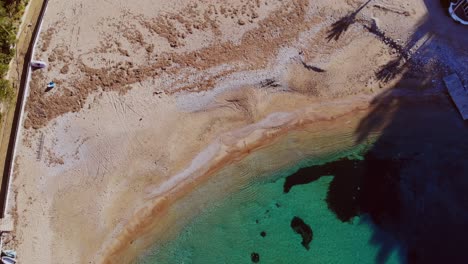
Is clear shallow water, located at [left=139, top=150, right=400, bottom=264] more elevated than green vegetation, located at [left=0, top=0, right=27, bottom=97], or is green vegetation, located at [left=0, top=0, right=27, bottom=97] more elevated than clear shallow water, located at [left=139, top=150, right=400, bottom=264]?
green vegetation, located at [left=0, top=0, right=27, bottom=97]

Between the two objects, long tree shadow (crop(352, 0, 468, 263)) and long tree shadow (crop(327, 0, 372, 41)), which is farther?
long tree shadow (crop(327, 0, 372, 41))

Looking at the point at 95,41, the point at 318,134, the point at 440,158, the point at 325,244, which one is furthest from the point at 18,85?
the point at 440,158

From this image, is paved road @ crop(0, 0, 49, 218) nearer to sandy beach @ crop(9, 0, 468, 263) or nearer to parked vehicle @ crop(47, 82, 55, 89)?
sandy beach @ crop(9, 0, 468, 263)

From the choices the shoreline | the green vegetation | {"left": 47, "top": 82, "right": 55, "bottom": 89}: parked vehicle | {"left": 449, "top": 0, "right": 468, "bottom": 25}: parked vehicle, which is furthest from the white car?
{"left": 449, "top": 0, "right": 468, "bottom": 25}: parked vehicle

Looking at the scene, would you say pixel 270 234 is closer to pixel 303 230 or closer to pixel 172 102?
pixel 303 230

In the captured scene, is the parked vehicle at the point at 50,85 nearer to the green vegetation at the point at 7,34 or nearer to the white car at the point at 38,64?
the white car at the point at 38,64

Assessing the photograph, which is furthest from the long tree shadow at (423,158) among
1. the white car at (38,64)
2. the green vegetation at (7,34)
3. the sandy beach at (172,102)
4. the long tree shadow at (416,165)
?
the green vegetation at (7,34)
